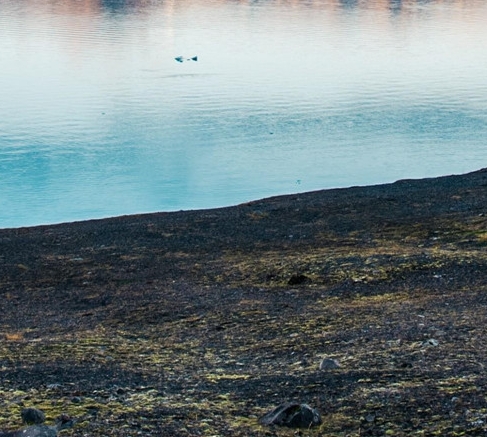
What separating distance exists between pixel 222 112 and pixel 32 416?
23.6 metres

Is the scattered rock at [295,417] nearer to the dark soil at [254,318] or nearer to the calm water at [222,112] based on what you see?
the dark soil at [254,318]

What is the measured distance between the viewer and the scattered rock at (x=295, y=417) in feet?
14.9

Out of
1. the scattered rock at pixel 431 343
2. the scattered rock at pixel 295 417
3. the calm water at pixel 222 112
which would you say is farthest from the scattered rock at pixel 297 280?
the calm water at pixel 222 112

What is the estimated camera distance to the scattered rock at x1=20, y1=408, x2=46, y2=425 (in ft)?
15.3

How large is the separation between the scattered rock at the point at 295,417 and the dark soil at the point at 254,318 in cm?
6

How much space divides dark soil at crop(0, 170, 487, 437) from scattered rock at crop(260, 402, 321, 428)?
55mm

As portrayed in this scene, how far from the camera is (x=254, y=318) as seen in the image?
7.85 m

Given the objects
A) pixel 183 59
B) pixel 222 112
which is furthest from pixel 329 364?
pixel 183 59

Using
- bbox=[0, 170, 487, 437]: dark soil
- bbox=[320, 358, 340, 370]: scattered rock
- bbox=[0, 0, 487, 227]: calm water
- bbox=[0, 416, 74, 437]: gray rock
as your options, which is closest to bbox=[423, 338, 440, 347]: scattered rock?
bbox=[0, 170, 487, 437]: dark soil

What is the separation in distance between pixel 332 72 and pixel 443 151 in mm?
13160

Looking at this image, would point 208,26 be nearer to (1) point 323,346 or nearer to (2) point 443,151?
(2) point 443,151

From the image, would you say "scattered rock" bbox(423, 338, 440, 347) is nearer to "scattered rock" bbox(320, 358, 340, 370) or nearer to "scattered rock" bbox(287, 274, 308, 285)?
"scattered rock" bbox(320, 358, 340, 370)

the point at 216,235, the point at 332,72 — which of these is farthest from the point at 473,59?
the point at 216,235

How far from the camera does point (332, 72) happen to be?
3578cm
